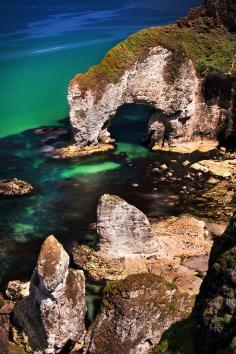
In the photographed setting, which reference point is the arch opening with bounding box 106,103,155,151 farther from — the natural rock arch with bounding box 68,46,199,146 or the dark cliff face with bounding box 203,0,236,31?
the dark cliff face with bounding box 203,0,236,31

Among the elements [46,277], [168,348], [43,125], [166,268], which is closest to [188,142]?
[43,125]

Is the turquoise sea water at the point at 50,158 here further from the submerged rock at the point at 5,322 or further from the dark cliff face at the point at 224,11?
the dark cliff face at the point at 224,11

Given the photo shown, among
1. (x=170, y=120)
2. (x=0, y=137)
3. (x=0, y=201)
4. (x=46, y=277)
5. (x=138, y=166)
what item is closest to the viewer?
(x=46, y=277)

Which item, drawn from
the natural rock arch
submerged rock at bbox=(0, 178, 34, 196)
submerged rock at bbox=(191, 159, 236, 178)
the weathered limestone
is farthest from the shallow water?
submerged rock at bbox=(191, 159, 236, 178)

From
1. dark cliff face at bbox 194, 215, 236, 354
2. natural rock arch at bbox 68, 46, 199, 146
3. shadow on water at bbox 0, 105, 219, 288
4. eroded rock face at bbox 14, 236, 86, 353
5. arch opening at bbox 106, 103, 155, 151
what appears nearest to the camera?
dark cliff face at bbox 194, 215, 236, 354

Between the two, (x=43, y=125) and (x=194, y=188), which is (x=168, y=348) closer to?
(x=194, y=188)
